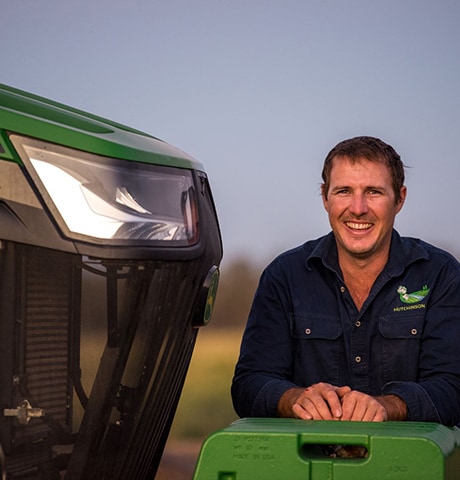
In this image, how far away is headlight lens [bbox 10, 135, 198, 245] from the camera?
2441 mm

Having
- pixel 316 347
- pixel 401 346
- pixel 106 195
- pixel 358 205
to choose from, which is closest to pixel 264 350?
pixel 316 347

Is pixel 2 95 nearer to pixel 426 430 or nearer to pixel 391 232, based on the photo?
pixel 426 430

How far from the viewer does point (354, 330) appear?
386 cm

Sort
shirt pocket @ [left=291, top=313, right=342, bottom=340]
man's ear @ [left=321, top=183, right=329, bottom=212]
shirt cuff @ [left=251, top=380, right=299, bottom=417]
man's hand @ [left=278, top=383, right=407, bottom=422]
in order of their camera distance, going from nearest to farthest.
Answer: man's hand @ [left=278, top=383, right=407, bottom=422], shirt cuff @ [left=251, top=380, right=299, bottom=417], shirt pocket @ [left=291, top=313, right=342, bottom=340], man's ear @ [left=321, top=183, right=329, bottom=212]

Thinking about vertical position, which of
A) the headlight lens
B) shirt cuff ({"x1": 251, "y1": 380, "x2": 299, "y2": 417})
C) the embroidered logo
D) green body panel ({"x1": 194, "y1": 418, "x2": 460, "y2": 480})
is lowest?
shirt cuff ({"x1": 251, "y1": 380, "x2": 299, "y2": 417})

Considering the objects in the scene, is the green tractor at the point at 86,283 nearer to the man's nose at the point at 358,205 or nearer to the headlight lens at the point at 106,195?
the headlight lens at the point at 106,195

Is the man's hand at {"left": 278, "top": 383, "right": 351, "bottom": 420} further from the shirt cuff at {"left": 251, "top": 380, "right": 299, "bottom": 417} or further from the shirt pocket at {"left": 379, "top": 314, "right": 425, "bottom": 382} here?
the shirt pocket at {"left": 379, "top": 314, "right": 425, "bottom": 382}

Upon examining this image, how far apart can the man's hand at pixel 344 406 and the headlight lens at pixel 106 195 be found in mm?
825

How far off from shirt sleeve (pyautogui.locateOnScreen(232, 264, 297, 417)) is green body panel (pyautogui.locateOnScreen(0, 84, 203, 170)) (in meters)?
1.12

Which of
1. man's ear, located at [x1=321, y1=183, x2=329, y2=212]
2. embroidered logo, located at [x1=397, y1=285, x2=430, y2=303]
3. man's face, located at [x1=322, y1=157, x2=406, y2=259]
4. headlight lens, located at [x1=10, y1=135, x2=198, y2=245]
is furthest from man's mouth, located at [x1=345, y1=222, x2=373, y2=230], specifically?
headlight lens, located at [x1=10, y1=135, x2=198, y2=245]

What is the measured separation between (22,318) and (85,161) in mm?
411

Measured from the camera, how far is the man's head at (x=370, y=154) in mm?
3951

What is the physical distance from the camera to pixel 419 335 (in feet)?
12.5

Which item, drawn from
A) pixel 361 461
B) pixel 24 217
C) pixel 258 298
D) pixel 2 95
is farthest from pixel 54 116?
pixel 258 298
